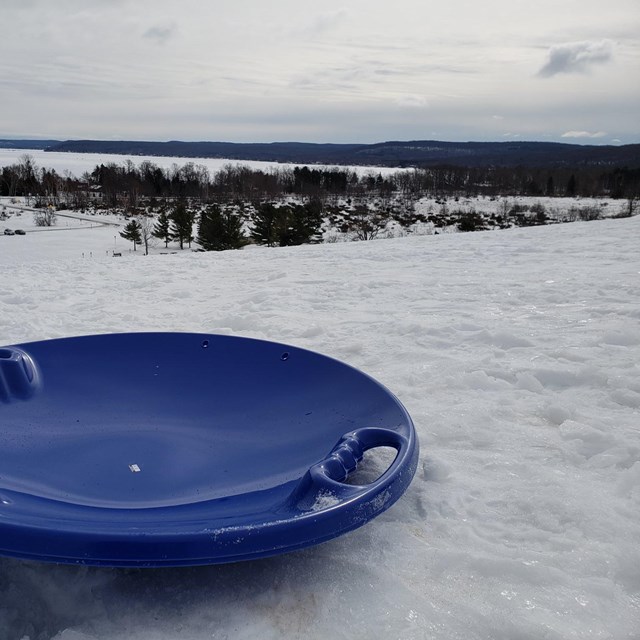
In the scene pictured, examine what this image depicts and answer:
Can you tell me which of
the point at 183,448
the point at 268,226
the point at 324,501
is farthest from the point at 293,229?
the point at 324,501

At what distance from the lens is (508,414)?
248 centimetres

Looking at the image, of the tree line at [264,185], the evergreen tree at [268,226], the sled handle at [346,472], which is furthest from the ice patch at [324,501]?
the tree line at [264,185]

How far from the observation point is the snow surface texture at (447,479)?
4.42ft

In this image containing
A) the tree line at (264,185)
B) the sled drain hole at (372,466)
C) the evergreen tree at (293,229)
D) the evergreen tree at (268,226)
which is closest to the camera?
the sled drain hole at (372,466)

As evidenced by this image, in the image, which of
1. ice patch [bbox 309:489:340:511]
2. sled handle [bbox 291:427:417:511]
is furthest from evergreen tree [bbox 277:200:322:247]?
ice patch [bbox 309:489:340:511]

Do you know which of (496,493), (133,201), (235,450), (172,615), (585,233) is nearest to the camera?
(172,615)

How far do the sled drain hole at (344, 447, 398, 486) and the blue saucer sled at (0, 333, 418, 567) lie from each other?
0.42 ft

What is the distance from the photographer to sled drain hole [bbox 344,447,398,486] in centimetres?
199

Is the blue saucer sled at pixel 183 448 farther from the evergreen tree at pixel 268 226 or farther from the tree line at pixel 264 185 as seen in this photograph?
the tree line at pixel 264 185

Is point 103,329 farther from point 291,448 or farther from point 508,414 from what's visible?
point 508,414

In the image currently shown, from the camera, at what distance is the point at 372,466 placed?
6.77 feet

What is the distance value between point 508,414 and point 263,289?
309cm

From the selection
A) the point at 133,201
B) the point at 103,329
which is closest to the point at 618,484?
the point at 103,329

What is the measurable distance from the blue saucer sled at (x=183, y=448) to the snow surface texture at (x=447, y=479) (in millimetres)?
170
